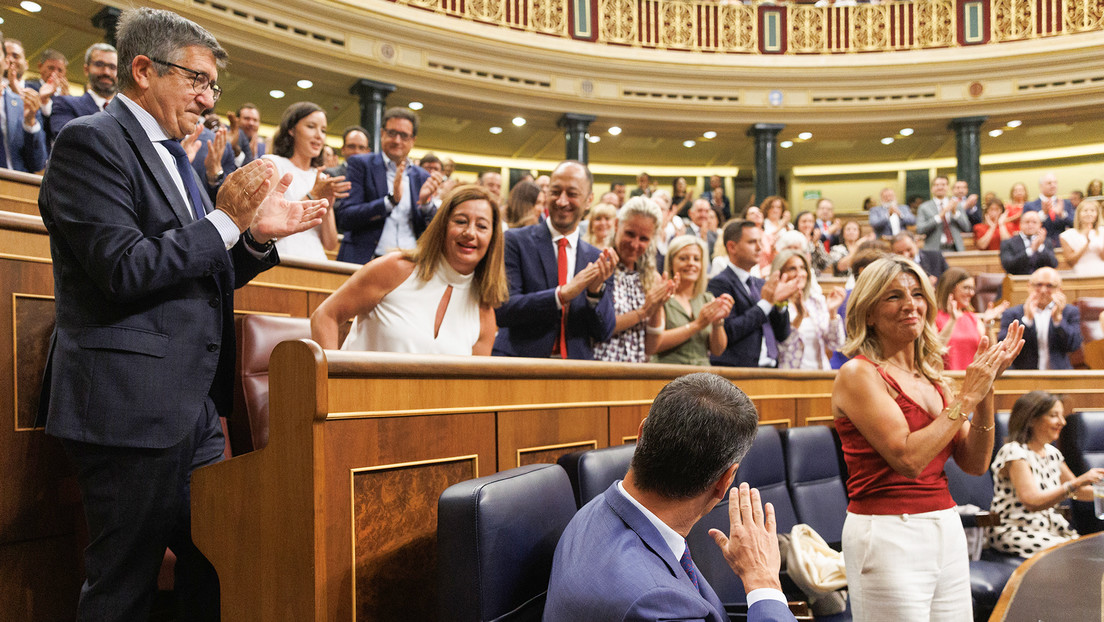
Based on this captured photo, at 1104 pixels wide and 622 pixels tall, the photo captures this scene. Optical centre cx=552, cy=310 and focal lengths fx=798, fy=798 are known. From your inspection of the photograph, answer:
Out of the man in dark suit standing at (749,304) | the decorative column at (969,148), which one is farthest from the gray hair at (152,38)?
the decorative column at (969,148)

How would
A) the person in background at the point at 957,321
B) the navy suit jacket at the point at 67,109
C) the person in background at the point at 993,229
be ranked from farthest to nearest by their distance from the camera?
the person in background at the point at 993,229, the person in background at the point at 957,321, the navy suit jacket at the point at 67,109

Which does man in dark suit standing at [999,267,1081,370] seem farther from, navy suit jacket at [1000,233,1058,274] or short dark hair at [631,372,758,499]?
short dark hair at [631,372,758,499]

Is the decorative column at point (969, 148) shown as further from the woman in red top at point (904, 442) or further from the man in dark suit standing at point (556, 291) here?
the woman in red top at point (904, 442)

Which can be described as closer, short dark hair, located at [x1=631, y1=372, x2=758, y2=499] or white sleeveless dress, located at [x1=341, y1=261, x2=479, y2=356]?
short dark hair, located at [x1=631, y1=372, x2=758, y2=499]

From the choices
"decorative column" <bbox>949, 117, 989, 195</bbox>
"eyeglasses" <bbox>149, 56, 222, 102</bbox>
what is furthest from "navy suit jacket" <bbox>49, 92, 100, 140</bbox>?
"decorative column" <bbox>949, 117, 989, 195</bbox>

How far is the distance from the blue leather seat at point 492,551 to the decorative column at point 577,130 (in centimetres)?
855

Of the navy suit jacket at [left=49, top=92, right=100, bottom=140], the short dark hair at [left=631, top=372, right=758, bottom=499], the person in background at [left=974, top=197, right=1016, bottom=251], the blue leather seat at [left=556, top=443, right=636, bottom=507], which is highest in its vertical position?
the navy suit jacket at [left=49, top=92, right=100, bottom=140]

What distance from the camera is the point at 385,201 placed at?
3141mm

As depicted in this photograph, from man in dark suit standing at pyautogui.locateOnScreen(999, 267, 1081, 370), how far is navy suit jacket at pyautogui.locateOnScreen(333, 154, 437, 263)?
348 cm

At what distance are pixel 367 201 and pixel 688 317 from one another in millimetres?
1401

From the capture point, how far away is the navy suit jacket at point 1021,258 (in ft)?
21.9

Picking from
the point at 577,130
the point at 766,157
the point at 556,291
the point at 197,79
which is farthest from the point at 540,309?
the point at 766,157

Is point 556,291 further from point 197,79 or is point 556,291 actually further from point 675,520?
point 675,520

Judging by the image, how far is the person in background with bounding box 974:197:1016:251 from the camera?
7531mm
